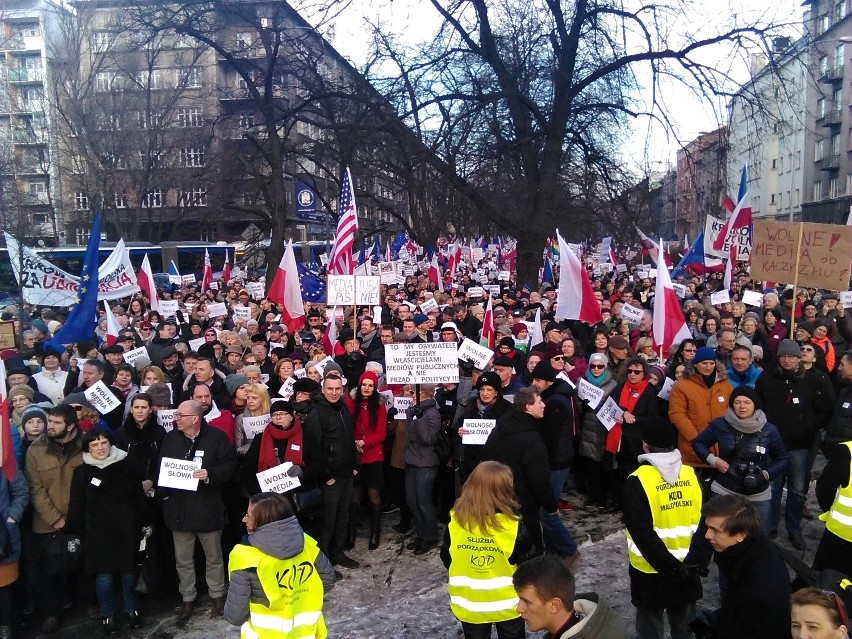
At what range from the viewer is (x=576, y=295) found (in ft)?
30.4

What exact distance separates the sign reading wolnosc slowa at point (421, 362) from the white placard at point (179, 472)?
75.0 inches

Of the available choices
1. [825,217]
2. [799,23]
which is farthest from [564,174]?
[825,217]

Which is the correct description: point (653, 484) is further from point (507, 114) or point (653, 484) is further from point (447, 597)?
point (507, 114)

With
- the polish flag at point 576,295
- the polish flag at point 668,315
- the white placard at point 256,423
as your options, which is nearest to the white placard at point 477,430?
the white placard at point 256,423

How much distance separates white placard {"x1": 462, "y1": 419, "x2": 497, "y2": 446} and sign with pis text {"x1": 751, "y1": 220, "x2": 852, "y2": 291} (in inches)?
183

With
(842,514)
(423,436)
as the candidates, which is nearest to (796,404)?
(842,514)

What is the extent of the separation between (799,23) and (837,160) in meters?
43.3

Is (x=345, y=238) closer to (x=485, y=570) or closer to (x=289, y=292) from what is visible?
(x=289, y=292)

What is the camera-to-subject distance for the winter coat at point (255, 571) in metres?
3.22

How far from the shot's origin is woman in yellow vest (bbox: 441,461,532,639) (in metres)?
3.45

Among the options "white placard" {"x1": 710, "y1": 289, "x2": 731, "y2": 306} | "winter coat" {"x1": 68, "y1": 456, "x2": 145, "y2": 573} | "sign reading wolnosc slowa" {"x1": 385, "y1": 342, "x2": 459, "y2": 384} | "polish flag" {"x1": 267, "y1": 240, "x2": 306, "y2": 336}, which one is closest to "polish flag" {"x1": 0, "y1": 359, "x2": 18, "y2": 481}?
"winter coat" {"x1": 68, "y1": 456, "x2": 145, "y2": 573}

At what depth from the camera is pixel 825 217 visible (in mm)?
48969

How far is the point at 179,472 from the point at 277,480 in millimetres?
Result: 700

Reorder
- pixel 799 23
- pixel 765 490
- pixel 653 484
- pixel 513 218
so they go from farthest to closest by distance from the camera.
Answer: pixel 513 218 < pixel 799 23 < pixel 765 490 < pixel 653 484
